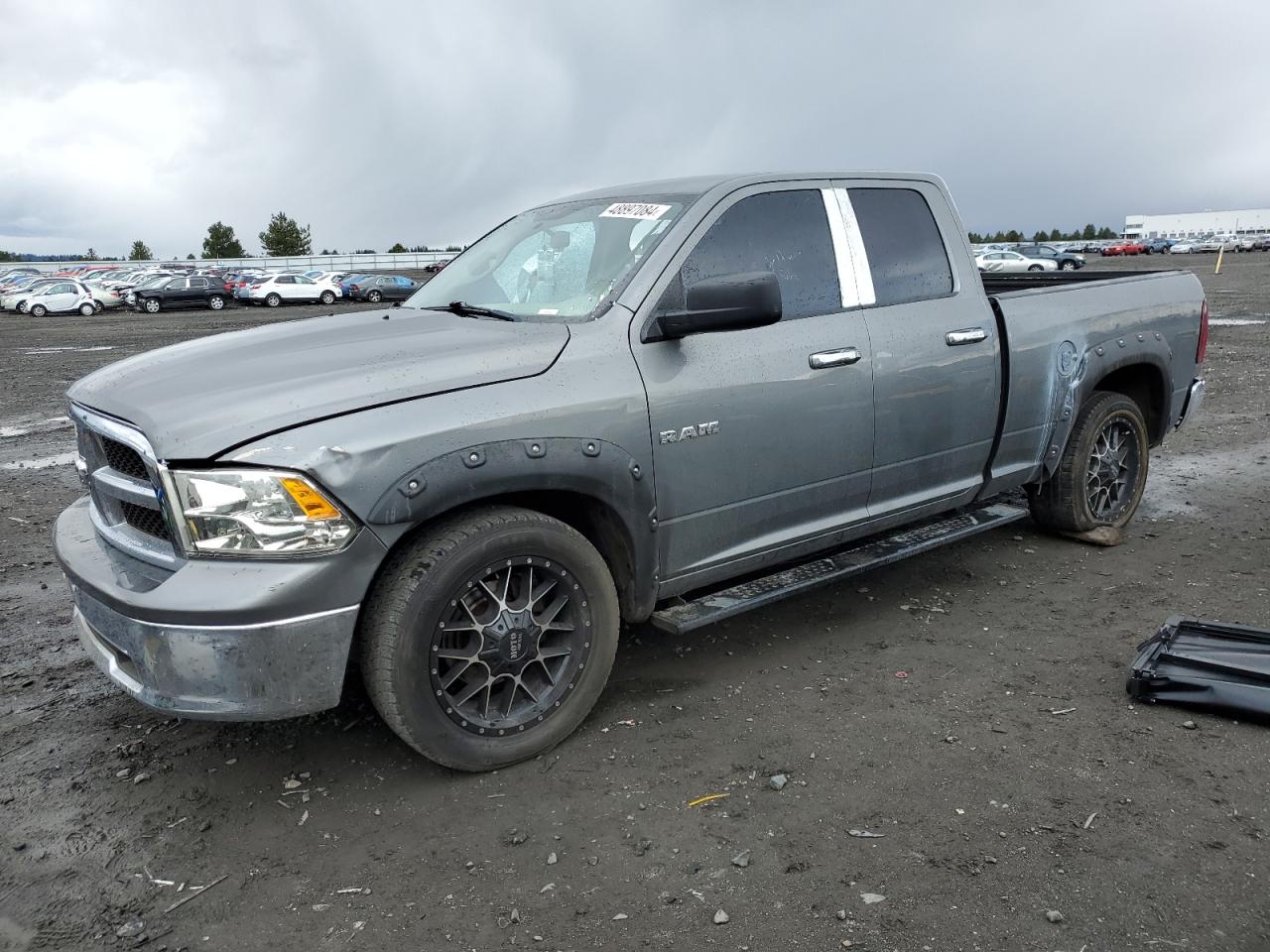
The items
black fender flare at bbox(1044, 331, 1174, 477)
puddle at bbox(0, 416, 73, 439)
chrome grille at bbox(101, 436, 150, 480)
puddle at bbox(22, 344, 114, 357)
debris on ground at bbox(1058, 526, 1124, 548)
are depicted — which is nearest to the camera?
chrome grille at bbox(101, 436, 150, 480)

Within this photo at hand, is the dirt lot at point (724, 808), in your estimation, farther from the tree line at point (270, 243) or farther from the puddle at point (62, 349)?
the tree line at point (270, 243)

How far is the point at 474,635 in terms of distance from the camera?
→ 126 inches

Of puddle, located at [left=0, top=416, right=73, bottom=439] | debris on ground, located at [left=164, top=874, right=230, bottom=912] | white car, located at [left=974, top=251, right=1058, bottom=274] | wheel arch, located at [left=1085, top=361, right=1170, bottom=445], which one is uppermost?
wheel arch, located at [left=1085, top=361, right=1170, bottom=445]

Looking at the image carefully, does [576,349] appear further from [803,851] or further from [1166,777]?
[1166,777]

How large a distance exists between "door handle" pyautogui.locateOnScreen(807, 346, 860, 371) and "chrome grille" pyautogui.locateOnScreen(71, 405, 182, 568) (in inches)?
91.7

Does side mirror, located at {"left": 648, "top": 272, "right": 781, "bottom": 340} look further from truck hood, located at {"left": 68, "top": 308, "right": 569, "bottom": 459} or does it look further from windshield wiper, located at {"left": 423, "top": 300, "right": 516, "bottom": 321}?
windshield wiper, located at {"left": 423, "top": 300, "right": 516, "bottom": 321}

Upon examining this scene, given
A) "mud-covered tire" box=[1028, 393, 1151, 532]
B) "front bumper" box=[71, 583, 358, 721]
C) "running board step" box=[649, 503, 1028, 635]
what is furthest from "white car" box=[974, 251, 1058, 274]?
"front bumper" box=[71, 583, 358, 721]

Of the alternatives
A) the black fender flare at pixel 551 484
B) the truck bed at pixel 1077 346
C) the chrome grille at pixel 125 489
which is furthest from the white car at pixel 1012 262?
the chrome grille at pixel 125 489

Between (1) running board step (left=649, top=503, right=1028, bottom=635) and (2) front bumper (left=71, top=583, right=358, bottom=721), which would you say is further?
(1) running board step (left=649, top=503, right=1028, bottom=635)

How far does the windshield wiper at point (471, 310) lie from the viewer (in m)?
3.83

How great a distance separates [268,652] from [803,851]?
162cm

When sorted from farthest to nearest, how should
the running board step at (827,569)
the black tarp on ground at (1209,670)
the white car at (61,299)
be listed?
the white car at (61,299) → the running board step at (827,569) → the black tarp on ground at (1209,670)

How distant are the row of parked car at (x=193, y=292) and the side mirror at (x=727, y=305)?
3353cm

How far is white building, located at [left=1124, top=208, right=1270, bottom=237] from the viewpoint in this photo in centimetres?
12912
